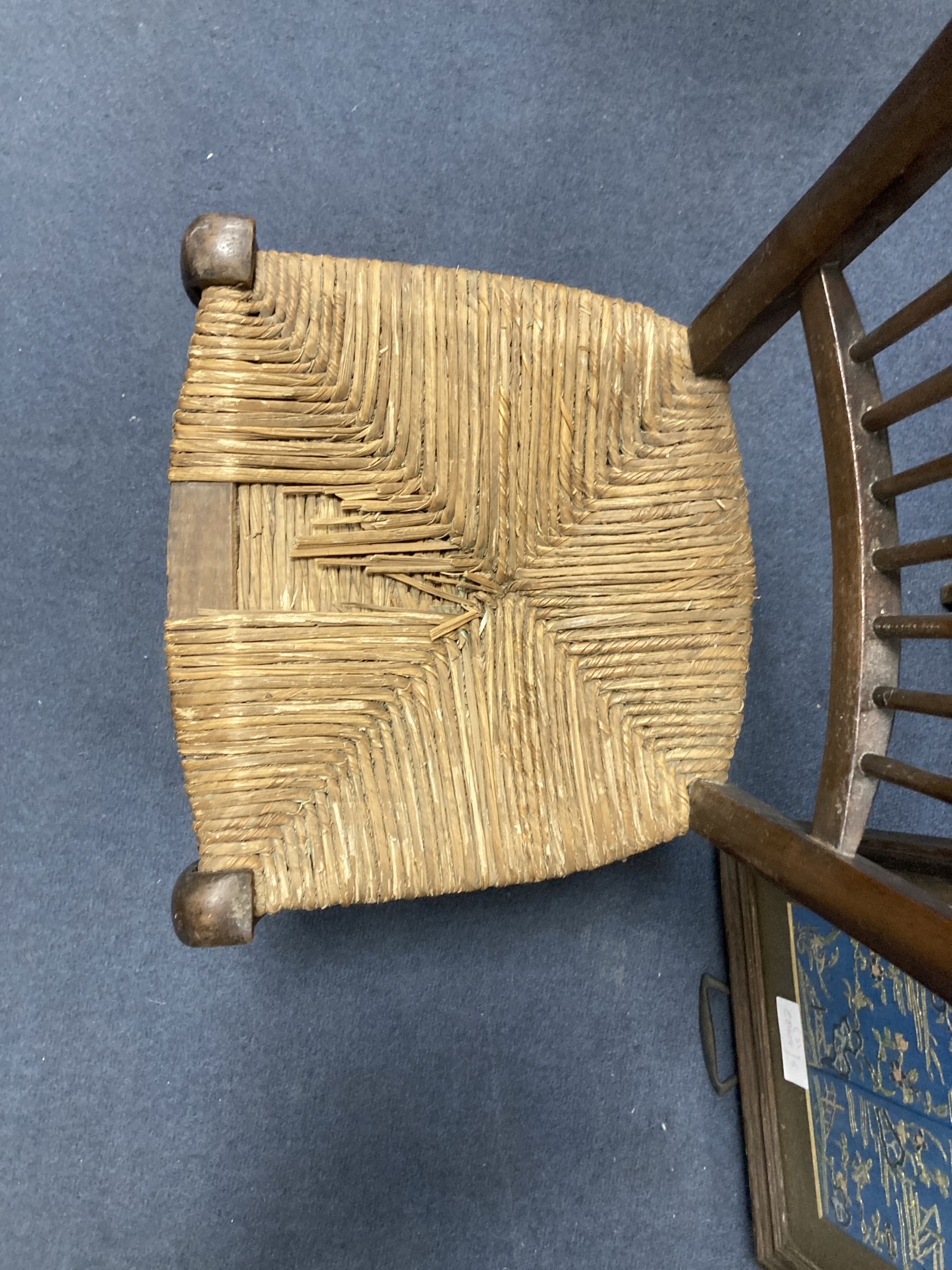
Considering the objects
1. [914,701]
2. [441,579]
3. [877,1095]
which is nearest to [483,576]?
[441,579]

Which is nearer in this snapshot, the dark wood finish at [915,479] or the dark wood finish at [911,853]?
the dark wood finish at [915,479]

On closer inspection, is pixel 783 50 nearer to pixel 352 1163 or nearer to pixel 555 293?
pixel 555 293

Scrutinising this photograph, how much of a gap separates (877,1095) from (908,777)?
1.51ft

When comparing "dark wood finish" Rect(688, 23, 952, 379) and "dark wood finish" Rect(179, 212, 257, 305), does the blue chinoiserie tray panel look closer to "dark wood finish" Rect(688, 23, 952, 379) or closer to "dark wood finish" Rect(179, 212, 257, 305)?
"dark wood finish" Rect(688, 23, 952, 379)

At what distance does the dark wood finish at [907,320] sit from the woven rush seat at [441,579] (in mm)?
148

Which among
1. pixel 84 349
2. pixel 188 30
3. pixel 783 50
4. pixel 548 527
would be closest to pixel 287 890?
pixel 548 527

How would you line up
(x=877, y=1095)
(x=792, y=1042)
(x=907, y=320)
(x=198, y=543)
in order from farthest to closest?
1. (x=792, y=1042)
2. (x=877, y=1095)
3. (x=198, y=543)
4. (x=907, y=320)

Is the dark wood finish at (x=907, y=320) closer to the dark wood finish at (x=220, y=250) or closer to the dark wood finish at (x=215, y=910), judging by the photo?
the dark wood finish at (x=220, y=250)

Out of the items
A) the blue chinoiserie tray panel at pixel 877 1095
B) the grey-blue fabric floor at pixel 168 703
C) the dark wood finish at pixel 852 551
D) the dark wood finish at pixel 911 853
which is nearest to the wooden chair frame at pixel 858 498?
the dark wood finish at pixel 852 551

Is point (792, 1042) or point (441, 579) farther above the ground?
point (441, 579)

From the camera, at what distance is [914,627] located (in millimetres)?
534

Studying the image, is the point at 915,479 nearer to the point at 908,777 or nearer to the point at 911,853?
the point at 908,777

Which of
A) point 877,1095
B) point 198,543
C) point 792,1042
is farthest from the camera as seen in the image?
point 792,1042

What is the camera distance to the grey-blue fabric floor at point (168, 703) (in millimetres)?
940
